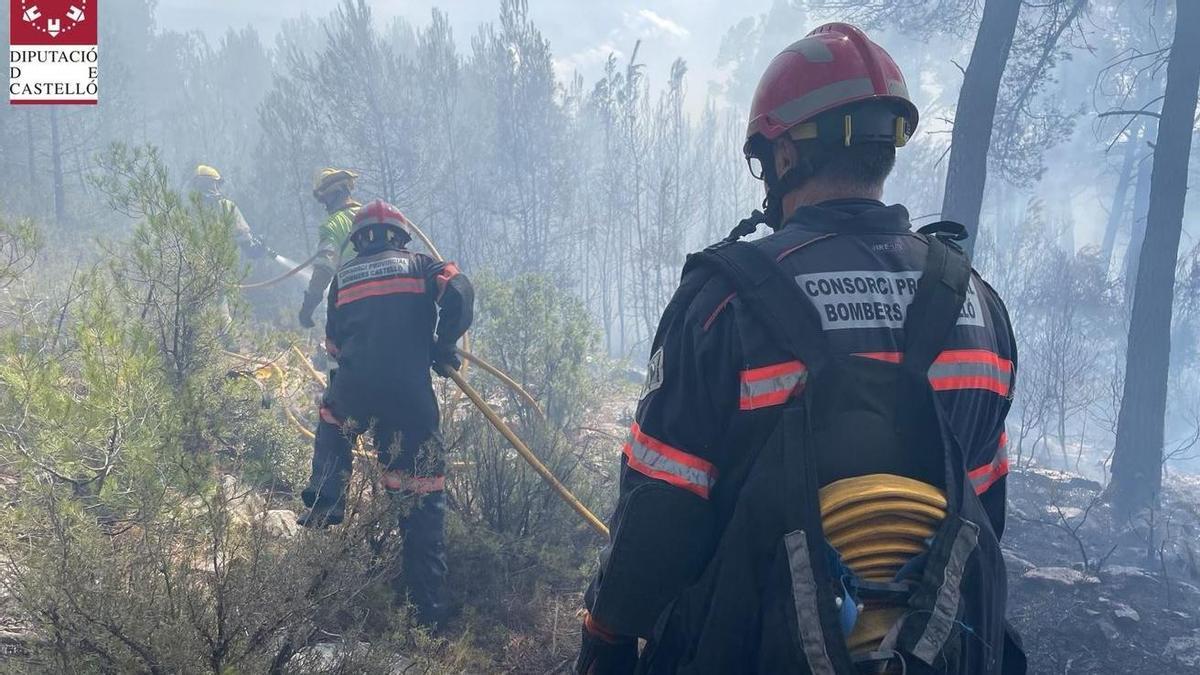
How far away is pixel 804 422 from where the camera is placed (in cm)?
147

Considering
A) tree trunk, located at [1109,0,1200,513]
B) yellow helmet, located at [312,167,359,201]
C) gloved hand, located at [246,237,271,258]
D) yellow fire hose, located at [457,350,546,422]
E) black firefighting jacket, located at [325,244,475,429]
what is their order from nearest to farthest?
black firefighting jacket, located at [325,244,475,429], yellow fire hose, located at [457,350,546,422], yellow helmet, located at [312,167,359,201], tree trunk, located at [1109,0,1200,513], gloved hand, located at [246,237,271,258]

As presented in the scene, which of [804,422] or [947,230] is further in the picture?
[947,230]

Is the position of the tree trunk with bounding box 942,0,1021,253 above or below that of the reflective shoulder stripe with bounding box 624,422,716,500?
above

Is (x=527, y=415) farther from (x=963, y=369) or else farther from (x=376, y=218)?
(x=963, y=369)

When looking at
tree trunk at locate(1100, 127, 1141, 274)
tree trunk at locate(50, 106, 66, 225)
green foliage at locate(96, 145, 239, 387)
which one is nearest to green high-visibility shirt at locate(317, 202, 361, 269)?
green foliage at locate(96, 145, 239, 387)

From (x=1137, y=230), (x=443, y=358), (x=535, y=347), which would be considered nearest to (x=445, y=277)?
(x=443, y=358)

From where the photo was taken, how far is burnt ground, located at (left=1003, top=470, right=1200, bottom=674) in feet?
15.1

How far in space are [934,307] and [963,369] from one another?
169mm

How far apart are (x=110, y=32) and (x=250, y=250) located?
20766 millimetres

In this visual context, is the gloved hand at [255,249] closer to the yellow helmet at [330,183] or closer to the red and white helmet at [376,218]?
the yellow helmet at [330,183]

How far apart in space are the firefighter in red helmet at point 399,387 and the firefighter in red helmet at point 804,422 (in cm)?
282

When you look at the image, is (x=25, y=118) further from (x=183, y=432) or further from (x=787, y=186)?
(x=787, y=186)

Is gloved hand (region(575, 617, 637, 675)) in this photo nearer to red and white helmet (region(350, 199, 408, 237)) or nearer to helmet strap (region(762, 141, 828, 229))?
helmet strap (region(762, 141, 828, 229))

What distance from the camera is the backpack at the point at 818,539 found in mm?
1433
